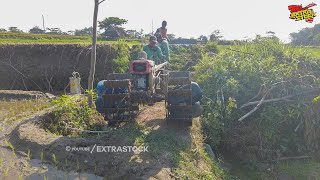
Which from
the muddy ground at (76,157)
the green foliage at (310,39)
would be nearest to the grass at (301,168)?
the muddy ground at (76,157)

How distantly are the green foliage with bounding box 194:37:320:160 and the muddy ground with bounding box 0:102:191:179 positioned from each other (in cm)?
187

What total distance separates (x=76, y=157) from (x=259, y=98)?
520cm

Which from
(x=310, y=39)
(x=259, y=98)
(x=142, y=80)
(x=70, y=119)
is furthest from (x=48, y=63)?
(x=310, y=39)

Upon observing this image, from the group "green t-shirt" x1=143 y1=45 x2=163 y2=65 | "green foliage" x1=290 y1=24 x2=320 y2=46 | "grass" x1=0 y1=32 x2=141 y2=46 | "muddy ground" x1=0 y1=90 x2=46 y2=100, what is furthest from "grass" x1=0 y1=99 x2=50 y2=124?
"green foliage" x1=290 y1=24 x2=320 y2=46

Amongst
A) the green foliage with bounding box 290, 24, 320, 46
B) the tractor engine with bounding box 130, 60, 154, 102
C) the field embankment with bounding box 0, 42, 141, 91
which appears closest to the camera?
the tractor engine with bounding box 130, 60, 154, 102

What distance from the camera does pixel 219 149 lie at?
7340mm

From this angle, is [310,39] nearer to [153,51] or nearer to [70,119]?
[153,51]

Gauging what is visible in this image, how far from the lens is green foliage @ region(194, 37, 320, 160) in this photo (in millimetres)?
7359

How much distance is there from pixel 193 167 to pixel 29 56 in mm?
12112

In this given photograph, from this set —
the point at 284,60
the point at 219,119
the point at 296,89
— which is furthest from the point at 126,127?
the point at 284,60

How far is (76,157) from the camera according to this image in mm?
5043

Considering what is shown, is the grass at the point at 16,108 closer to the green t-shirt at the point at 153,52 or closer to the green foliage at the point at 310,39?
the green t-shirt at the point at 153,52

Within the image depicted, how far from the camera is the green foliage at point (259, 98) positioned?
24.1 ft

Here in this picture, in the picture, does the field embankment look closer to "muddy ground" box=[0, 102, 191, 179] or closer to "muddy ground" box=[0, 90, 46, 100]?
"muddy ground" box=[0, 90, 46, 100]
